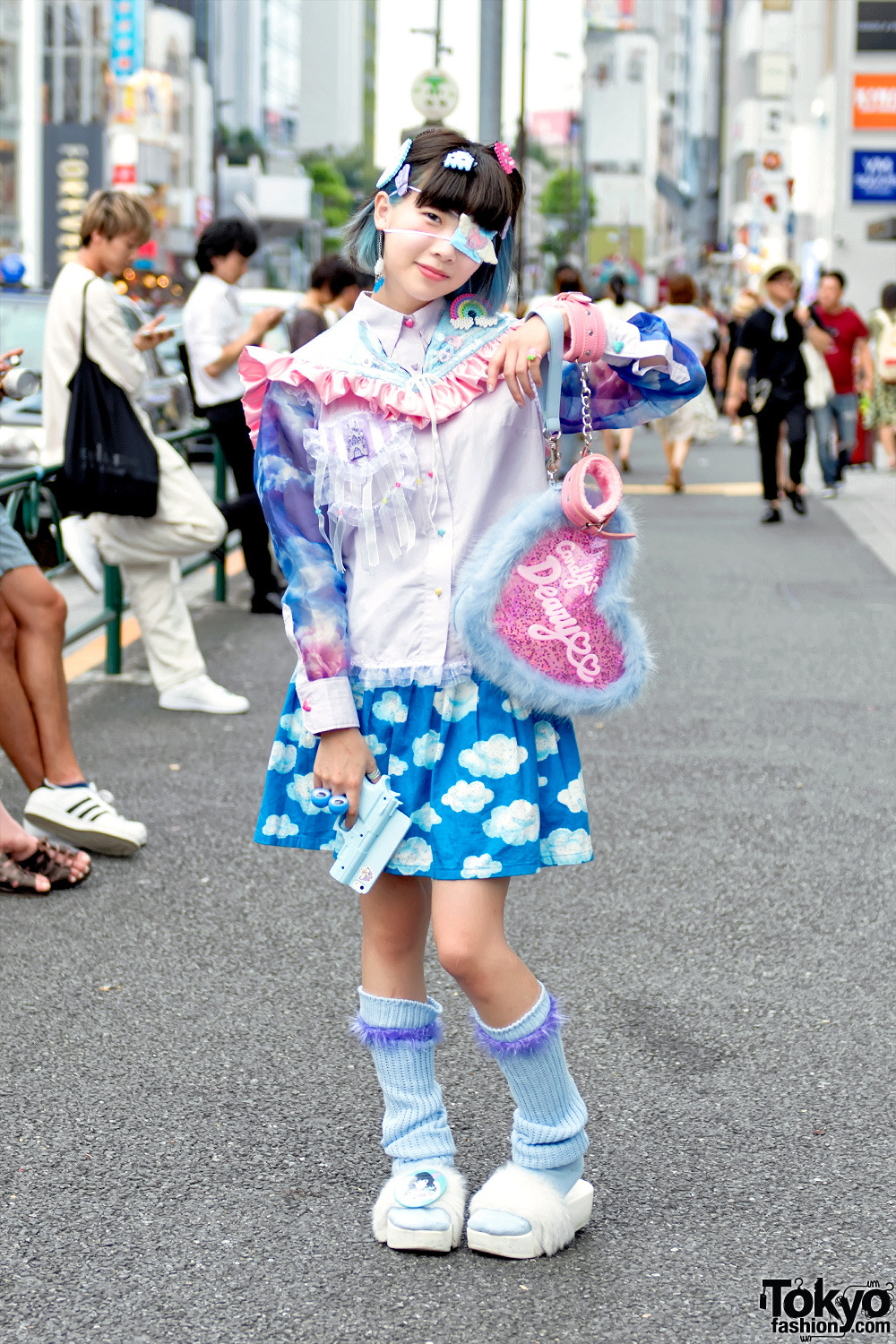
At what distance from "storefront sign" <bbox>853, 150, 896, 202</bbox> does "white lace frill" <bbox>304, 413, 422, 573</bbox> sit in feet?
96.3

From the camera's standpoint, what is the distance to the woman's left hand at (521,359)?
2.43 metres

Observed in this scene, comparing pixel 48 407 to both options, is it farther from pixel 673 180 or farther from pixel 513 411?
pixel 673 180

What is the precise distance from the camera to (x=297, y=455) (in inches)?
101

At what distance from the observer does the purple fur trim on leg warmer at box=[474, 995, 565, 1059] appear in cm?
261

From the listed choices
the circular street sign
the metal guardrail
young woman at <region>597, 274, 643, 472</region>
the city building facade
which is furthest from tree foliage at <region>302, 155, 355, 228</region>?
the metal guardrail

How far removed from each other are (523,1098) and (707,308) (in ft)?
85.8

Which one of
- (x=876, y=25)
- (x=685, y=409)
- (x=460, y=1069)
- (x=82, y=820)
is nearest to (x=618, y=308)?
(x=685, y=409)

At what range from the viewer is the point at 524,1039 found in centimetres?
261

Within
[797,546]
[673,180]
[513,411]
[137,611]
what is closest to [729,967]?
[513,411]

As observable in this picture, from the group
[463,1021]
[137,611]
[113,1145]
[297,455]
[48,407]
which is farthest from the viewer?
[137,611]

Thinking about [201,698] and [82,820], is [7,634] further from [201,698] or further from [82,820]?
[201,698]

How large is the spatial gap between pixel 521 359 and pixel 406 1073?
1.10 meters

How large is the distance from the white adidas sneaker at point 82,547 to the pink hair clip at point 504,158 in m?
3.87

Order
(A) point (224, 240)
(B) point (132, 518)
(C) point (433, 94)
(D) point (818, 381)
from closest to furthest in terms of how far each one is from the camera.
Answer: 1. (B) point (132, 518)
2. (A) point (224, 240)
3. (D) point (818, 381)
4. (C) point (433, 94)
